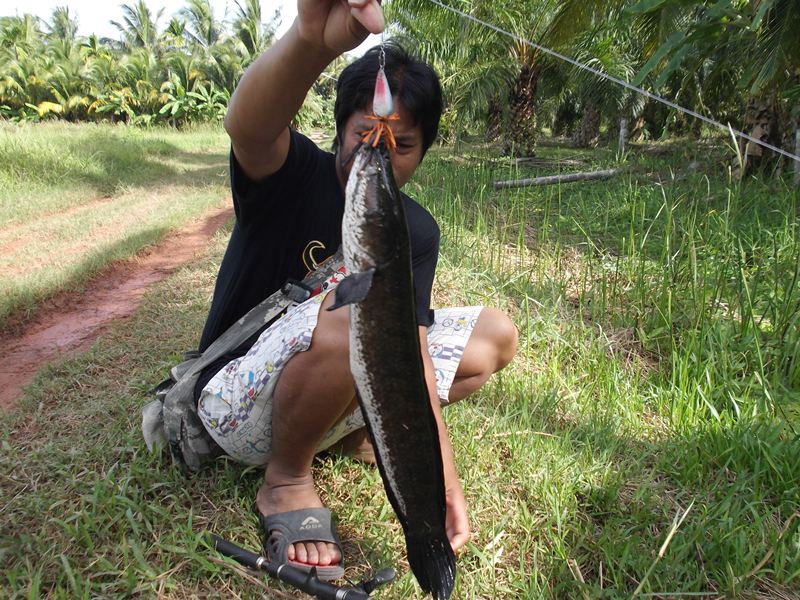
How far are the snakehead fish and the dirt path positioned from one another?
237 centimetres

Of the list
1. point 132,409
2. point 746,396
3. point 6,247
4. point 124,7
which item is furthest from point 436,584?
point 124,7

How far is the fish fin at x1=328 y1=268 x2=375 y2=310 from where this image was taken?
40.2 inches

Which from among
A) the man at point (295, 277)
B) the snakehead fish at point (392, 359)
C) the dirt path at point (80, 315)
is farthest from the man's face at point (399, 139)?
the dirt path at point (80, 315)

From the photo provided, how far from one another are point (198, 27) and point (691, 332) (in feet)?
110

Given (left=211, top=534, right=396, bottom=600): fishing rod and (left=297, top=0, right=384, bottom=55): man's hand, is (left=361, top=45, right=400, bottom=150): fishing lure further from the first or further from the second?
(left=211, top=534, right=396, bottom=600): fishing rod

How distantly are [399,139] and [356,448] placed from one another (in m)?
1.22

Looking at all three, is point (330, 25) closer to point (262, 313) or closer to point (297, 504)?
point (262, 313)

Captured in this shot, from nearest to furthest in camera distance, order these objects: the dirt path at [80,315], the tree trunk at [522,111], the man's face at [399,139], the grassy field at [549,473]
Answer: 1. the man's face at [399,139]
2. the grassy field at [549,473]
3. the dirt path at [80,315]
4. the tree trunk at [522,111]

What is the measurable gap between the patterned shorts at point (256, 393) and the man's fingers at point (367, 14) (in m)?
0.79

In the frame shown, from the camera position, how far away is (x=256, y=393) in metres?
1.73

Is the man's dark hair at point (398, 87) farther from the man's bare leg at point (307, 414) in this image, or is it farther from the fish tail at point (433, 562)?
the fish tail at point (433, 562)

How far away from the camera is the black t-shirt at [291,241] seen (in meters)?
1.80

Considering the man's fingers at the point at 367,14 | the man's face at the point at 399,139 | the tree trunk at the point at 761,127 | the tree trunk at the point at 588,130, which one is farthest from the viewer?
the tree trunk at the point at 588,130

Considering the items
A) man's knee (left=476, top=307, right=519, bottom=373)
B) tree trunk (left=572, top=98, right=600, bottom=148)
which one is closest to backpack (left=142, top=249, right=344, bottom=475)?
man's knee (left=476, top=307, right=519, bottom=373)
